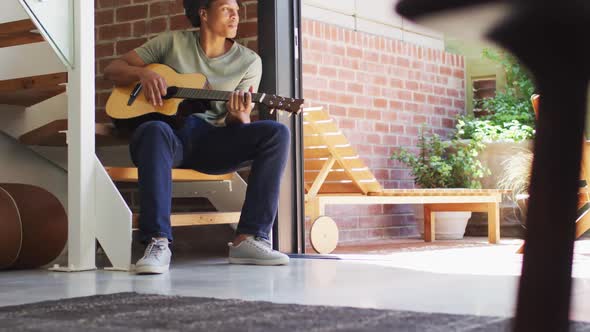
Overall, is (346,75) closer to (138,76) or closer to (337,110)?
(337,110)

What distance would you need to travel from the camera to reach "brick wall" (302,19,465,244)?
210 inches

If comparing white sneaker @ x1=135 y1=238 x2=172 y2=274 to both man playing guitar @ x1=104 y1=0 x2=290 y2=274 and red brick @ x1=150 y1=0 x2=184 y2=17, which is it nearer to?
man playing guitar @ x1=104 y1=0 x2=290 y2=274

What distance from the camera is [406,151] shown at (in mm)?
5957

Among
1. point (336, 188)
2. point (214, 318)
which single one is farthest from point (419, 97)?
point (214, 318)

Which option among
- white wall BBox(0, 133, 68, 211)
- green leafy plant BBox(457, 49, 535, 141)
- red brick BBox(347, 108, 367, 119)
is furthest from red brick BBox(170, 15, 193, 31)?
green leafy plant BBox(457, 49, 535, 141)

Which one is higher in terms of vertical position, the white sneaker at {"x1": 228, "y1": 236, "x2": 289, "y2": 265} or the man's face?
the man's face

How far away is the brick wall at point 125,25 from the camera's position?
161 inches

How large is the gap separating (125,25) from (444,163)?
261 centimetres

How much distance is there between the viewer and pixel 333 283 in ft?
8.04

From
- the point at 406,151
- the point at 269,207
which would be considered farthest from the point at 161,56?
the point at 406,151

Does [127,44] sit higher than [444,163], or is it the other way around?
[127,44]

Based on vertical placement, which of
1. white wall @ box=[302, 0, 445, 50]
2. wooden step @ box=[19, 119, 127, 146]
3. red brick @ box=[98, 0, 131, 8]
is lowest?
wooden step @ box=[19, 119, 127, 146]

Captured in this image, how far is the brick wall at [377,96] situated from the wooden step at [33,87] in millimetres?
1922

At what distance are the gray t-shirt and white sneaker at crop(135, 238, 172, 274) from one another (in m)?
0.61
